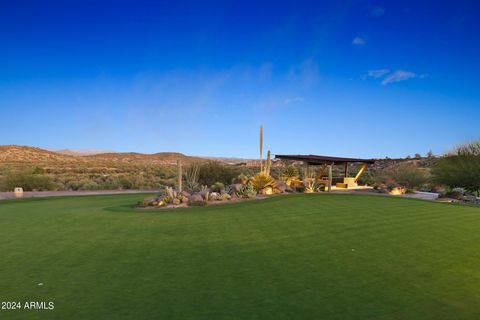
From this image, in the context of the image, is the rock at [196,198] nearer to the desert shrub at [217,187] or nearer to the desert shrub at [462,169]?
the desert shrub at [217,187]

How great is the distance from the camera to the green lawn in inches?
140

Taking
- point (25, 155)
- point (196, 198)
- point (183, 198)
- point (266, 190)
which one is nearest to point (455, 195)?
point (266, 190)

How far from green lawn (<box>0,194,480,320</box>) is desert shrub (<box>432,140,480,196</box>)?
11471 mm

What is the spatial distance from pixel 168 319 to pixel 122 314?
52 centimetres

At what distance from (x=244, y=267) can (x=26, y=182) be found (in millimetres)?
21781

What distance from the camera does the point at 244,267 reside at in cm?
493

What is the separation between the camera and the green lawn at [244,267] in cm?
356

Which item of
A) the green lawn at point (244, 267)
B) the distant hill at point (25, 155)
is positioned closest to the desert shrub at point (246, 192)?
the green lawn at point (244, 267)

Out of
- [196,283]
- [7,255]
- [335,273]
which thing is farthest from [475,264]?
[7,255]

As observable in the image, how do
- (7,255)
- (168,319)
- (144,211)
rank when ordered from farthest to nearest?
(144,211) → (7,255) → (168,319)

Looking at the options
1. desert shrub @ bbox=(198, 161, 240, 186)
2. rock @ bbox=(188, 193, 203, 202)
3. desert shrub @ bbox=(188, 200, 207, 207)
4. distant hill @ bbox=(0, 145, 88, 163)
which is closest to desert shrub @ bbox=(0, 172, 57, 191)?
desert shrub @ bbox=(198, 161, 240, 186)

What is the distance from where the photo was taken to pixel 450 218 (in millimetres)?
9484

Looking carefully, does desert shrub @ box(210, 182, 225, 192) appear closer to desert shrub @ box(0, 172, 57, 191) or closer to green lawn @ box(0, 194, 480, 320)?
green lawn @ box(0, 194, 480, 320)

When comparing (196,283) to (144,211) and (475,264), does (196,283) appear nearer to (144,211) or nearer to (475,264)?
(475,264)
